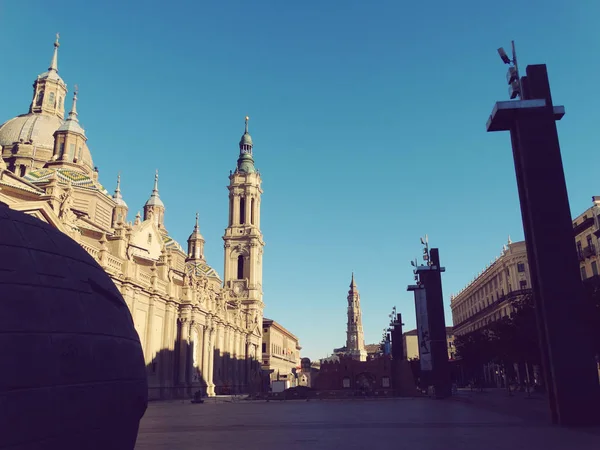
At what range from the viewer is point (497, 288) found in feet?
238

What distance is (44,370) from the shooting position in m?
4.38

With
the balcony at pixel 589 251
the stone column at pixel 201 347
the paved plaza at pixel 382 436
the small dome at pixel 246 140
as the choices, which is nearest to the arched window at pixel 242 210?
the small dome at pixel 246 140

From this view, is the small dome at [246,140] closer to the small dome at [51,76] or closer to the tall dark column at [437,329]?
the small dome at [51,76]

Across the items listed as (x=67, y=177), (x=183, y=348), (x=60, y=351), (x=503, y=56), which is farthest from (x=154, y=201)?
(x=60, y=351)

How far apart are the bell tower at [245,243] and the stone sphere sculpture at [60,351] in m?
82.3

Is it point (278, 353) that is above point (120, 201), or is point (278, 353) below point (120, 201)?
below

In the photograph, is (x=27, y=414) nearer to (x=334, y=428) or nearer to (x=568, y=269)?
(x=334, y=428)

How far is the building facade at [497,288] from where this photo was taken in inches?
2601

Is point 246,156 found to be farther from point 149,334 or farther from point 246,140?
point 149,334

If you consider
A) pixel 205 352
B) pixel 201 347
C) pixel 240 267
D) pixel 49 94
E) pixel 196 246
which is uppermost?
pixel 49 94

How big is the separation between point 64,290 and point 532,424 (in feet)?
50.2

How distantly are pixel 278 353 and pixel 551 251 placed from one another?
103374mm

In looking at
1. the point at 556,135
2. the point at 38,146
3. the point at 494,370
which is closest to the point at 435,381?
the point at 556,135

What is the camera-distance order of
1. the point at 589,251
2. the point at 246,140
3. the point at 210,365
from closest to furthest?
the point at 589,251
the point at 210,365
the point at 246,140
